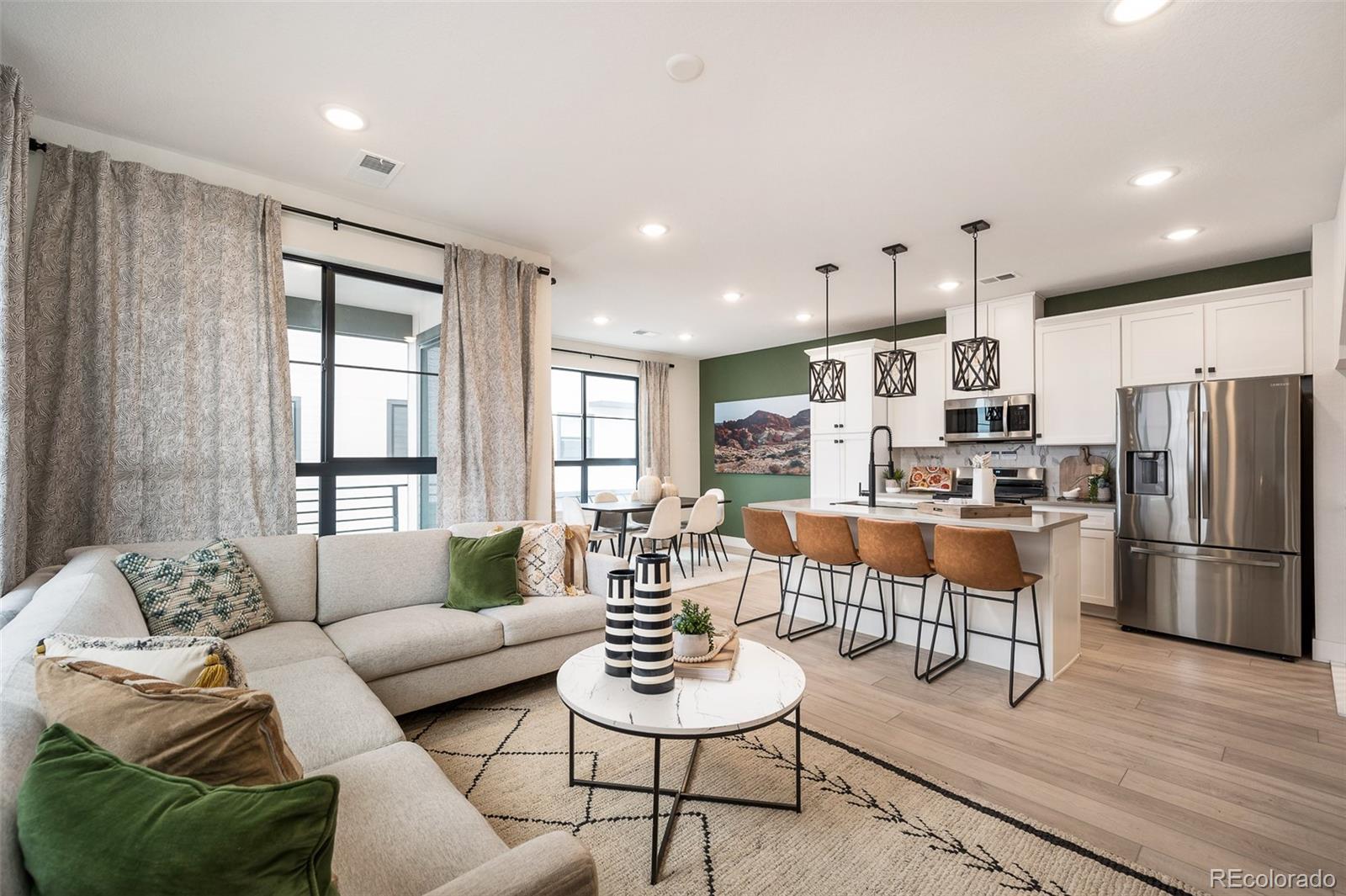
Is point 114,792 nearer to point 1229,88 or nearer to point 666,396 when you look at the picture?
point 1229,88

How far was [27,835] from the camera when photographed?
716mm

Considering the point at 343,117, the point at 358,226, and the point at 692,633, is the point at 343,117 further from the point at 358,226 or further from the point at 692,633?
the point at 692,633

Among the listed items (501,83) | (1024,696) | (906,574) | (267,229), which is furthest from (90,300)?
(1024,696)

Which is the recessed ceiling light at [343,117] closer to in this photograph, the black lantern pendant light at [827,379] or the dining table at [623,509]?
the black lantern pendant light at [827,379]

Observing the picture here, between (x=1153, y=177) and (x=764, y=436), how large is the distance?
5.05 m

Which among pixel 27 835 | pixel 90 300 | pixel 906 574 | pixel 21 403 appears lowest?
pixel 906 574

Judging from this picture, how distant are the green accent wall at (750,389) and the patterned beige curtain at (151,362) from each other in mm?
5571

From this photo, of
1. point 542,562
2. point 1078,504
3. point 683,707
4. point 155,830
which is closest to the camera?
point 155,830

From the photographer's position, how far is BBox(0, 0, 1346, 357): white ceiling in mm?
1977

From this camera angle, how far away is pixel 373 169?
9.78 feet

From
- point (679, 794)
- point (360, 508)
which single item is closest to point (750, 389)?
point (360, 508)

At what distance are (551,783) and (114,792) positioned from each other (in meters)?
1.67

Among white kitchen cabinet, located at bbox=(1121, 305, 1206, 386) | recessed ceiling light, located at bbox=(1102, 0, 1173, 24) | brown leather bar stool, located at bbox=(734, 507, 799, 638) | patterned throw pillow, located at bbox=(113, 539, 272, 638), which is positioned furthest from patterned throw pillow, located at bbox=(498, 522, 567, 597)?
white kitchen cabinet, located at bbox=(1121, 305, 1206, 386)

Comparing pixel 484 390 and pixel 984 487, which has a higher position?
pixel 484 390
